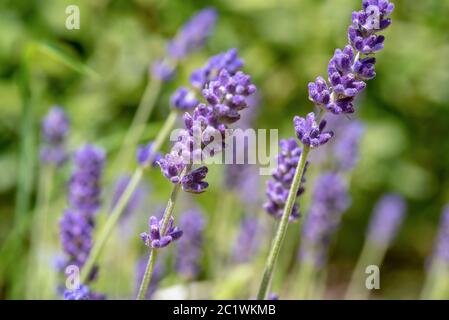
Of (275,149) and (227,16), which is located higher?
(227,16)

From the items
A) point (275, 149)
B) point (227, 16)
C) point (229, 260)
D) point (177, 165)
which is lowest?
point (177, 165)

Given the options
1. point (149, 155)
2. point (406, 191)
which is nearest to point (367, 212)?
point (406, 191)

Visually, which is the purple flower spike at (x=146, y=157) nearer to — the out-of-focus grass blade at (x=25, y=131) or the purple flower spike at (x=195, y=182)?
the out-of-focus grass blade at (x=25, y=131)

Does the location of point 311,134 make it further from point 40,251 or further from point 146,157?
point 40,251

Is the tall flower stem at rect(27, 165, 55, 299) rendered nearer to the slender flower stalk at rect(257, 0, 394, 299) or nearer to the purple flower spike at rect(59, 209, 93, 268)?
the purple flower spike at rect(59, 209, 93, 268)

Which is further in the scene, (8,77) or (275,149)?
(8,77)

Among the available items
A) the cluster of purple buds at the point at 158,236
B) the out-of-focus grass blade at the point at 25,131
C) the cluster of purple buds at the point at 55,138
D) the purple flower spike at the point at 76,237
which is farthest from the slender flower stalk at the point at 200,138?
the cluster of purple buds at the point at 55,138

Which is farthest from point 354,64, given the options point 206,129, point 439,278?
point 439,278
